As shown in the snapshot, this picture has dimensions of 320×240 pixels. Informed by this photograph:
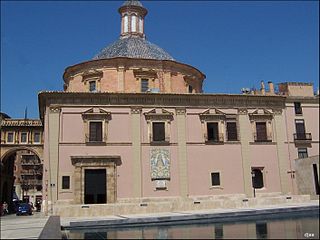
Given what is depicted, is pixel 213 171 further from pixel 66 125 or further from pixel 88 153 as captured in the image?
pixel 66 125

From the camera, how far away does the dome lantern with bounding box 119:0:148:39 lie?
117 feet

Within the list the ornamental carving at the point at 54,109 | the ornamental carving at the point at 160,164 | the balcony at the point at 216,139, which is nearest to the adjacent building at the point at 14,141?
the ornamental carving at the point at 54,109

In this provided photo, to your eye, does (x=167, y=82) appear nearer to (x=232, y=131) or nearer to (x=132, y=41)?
(x=232, y=131)

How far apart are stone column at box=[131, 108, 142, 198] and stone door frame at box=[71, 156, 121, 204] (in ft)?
3.88

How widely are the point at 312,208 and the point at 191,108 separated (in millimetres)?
11703

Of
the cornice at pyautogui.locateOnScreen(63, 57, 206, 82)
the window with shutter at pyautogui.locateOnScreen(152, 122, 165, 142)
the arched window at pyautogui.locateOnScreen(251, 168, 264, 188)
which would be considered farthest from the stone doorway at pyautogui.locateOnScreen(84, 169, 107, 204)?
the arched window at pyautogui.locateOnScreen(251, 168, 264, 188)

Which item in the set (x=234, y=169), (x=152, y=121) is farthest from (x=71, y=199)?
(x=234, y=169)

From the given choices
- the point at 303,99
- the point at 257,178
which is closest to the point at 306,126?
the point at 303,99

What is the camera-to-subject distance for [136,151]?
25.6 m

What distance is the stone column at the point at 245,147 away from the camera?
26.8 metres

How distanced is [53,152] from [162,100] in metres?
8.35

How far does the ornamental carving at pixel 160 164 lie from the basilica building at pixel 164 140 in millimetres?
69

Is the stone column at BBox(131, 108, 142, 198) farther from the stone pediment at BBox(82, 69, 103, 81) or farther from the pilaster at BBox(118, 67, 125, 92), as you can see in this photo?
the stone pediment at BBox(82, 69, 103, 81)

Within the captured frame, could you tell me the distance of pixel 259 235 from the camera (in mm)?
10195
